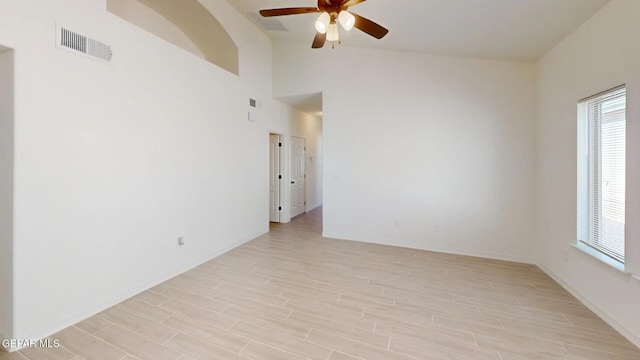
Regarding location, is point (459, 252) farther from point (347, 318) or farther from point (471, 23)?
point (471, 23)

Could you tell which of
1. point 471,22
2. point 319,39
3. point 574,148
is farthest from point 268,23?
Result: point 574,148

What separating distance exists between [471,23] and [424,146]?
1.78 m

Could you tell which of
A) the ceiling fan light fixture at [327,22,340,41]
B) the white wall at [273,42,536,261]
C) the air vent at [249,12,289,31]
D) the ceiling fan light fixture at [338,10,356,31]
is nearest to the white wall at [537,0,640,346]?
the white wall at [273,42,536,261]

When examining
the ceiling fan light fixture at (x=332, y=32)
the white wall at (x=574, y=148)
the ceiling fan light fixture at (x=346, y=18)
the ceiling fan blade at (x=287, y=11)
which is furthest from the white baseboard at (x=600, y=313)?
the ceiling fan blade at (x=287, y=11)

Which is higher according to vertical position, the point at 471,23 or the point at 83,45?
the point at 471,23

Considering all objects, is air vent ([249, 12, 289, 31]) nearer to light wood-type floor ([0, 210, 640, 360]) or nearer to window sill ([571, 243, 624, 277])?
light wood-type floor ([0, 210, 640, 360])

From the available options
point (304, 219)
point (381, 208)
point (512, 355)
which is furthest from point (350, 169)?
point (512, 355)

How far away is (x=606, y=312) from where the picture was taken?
89.4 inches

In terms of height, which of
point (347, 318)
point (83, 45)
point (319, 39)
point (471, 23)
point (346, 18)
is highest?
point (471, 23)

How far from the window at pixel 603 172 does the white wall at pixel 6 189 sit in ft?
16.4

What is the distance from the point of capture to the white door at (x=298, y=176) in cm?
632

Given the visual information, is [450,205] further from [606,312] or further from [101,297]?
[101,297]

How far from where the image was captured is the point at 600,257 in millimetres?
2377

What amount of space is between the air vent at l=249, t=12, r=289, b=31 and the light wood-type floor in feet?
12.5
